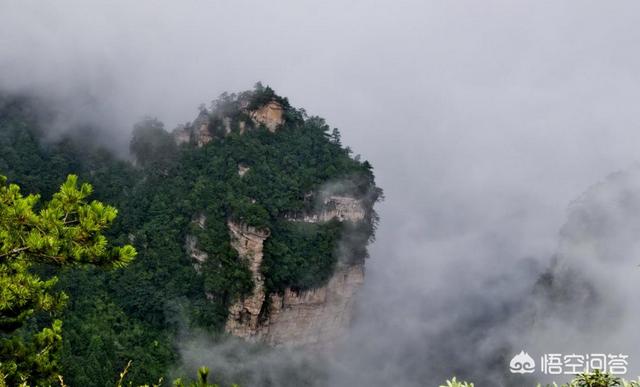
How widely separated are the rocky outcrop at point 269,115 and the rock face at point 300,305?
6.29 metres

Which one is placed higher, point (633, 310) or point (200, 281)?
point (633, 310)

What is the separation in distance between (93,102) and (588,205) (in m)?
41.8

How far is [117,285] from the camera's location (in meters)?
36.6

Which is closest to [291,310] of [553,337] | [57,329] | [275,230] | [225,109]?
[275,230]

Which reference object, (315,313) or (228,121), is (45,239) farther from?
(228,121)

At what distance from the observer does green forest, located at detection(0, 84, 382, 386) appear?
3307cm

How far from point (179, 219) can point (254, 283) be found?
6.19 metres

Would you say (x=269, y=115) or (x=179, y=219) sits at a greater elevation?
(x=269, y=115)

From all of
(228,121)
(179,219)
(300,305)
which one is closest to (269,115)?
(228,121)

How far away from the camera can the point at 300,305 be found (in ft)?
128

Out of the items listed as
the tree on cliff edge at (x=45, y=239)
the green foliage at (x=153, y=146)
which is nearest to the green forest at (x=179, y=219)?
the green foliage at (x=153, y=146)

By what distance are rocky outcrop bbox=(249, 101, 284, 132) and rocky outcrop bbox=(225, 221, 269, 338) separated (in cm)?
809

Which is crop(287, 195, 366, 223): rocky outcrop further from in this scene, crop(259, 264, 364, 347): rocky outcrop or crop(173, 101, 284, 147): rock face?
crop(173, 101, 284, 147): rock face

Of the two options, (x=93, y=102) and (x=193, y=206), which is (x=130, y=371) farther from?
(x=93, y=102)
